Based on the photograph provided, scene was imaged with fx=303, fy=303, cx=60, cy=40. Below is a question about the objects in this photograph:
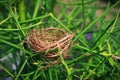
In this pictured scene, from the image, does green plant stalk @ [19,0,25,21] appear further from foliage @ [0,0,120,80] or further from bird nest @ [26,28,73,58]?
bird nest @ [26,28,73,58]

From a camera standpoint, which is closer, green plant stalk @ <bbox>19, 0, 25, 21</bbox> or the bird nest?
the bird nest

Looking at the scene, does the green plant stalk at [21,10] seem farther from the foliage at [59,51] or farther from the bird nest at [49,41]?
the bird nest at [49,41]

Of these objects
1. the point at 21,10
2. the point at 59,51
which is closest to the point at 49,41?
the point at 59,51

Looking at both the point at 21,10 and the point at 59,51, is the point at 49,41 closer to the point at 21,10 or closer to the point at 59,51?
the point at 59,51

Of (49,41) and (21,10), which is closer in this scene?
(49,41)

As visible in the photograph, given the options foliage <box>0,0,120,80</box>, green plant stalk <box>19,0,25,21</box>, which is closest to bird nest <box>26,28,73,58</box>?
foliage <box>0,0,120,80</box>

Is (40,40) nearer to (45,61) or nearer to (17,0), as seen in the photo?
(45,61)

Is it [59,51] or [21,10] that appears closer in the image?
[59,51]

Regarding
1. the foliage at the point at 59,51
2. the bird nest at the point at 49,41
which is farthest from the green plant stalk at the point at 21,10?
the bird nest at the point at 49,41
